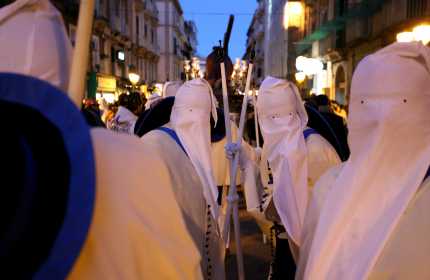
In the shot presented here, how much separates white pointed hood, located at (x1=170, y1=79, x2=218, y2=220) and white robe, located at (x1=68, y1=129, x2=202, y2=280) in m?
2.19

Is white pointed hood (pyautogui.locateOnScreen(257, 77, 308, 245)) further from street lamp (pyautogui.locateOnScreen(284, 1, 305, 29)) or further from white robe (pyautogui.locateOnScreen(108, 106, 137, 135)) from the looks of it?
street lamp (pyautogui.locateOnScreen(284, 1, 305, 29))

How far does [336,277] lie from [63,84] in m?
1.43

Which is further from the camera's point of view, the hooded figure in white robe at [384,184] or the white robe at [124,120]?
the white robe at [124,120]

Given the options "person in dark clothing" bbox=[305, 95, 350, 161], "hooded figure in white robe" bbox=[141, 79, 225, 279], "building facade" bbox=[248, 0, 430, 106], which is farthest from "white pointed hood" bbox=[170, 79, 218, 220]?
"building facade" bbox=[248, 0, 430, 106]

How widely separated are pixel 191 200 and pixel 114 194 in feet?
4.54

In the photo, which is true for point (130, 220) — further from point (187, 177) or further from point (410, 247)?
point (187, 177)

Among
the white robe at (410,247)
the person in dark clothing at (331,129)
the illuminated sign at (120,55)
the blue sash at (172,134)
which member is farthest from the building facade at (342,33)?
the illuminated sign at (120,55)

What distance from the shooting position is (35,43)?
1195 millimetres

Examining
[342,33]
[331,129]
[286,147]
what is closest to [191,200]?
[286,147]

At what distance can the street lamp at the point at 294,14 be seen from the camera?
30859 millimetres

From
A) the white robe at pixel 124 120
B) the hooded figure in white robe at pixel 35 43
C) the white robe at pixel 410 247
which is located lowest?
the white robe at pixel 410 247

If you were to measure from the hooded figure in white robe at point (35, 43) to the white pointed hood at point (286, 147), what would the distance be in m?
2.66

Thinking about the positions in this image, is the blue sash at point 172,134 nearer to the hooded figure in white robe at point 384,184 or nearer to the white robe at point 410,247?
the hooded figure in white robe at point 384,184

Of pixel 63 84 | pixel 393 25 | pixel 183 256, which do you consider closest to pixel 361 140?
pixel 183 256
